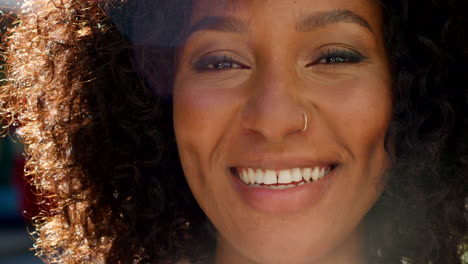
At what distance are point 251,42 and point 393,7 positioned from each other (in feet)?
1.49

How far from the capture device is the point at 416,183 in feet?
6.26

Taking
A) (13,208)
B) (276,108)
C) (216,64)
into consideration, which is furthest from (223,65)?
(13,208)

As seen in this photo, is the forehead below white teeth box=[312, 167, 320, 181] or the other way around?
the other way around

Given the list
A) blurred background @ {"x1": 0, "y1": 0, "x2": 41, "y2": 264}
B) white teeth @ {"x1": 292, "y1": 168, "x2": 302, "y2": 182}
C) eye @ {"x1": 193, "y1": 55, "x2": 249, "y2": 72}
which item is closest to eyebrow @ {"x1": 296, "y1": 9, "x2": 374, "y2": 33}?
eye @ {"x1": 193, "y1": 55, "x2": 249, "y2": 72}

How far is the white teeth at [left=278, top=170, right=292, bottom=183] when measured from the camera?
5.86ft

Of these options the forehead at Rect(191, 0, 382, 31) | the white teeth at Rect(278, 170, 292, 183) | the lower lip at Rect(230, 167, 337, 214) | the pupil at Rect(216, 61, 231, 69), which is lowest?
the lower lip at Rect(230, 167, 337, 214)

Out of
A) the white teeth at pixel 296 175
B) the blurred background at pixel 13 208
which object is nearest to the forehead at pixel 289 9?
the white teeth at pixel 296 175

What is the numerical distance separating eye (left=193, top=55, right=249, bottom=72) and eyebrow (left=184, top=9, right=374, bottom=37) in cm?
11

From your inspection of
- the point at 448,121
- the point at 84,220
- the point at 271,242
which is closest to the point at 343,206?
the point at 271,242

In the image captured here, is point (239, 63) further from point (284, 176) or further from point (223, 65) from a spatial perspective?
point (284, 176)

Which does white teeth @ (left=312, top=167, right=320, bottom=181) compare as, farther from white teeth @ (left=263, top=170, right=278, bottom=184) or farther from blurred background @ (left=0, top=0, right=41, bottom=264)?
blurred background @ (left=0, top=0, right=41, bottom=264)

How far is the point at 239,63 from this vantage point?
187 centimetres

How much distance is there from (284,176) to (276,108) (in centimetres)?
22

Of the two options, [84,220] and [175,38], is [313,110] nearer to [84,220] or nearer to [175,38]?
[175,38]
